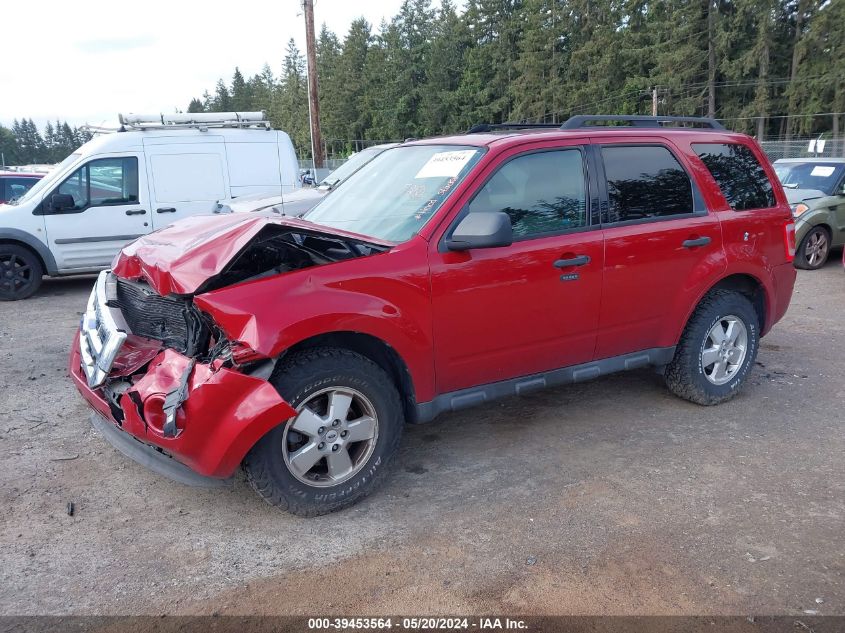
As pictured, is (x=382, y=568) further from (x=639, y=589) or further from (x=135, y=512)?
(x=135, y=512)

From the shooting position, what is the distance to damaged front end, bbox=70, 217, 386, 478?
10.00ft

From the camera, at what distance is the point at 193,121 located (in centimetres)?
1072

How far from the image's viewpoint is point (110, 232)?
30.9ft

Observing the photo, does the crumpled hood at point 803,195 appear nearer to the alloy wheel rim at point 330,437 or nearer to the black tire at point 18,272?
the alloy wheel rim at point 330,437

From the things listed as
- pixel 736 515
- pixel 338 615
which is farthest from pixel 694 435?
pixel 338 615

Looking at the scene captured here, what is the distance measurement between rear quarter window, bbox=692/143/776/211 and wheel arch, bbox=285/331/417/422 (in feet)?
9.09

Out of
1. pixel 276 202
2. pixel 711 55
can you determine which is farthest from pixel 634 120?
pixel 711 55

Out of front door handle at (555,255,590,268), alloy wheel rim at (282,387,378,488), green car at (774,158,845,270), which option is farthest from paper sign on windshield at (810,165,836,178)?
alloy wheel rim at (282,387,378,488)

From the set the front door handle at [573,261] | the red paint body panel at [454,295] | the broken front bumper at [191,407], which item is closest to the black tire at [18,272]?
the red paint body panel at [454,295]

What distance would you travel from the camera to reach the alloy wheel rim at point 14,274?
29.8 feet

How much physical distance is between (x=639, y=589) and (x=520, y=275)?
1.76m

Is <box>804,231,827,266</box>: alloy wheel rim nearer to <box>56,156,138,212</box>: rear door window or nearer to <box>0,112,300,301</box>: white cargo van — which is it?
<box>0,112,300,301</box>: white cargo van

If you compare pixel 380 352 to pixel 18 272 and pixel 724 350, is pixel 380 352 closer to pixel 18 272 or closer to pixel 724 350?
pixel 724 350

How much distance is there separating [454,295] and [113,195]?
7.51 m
